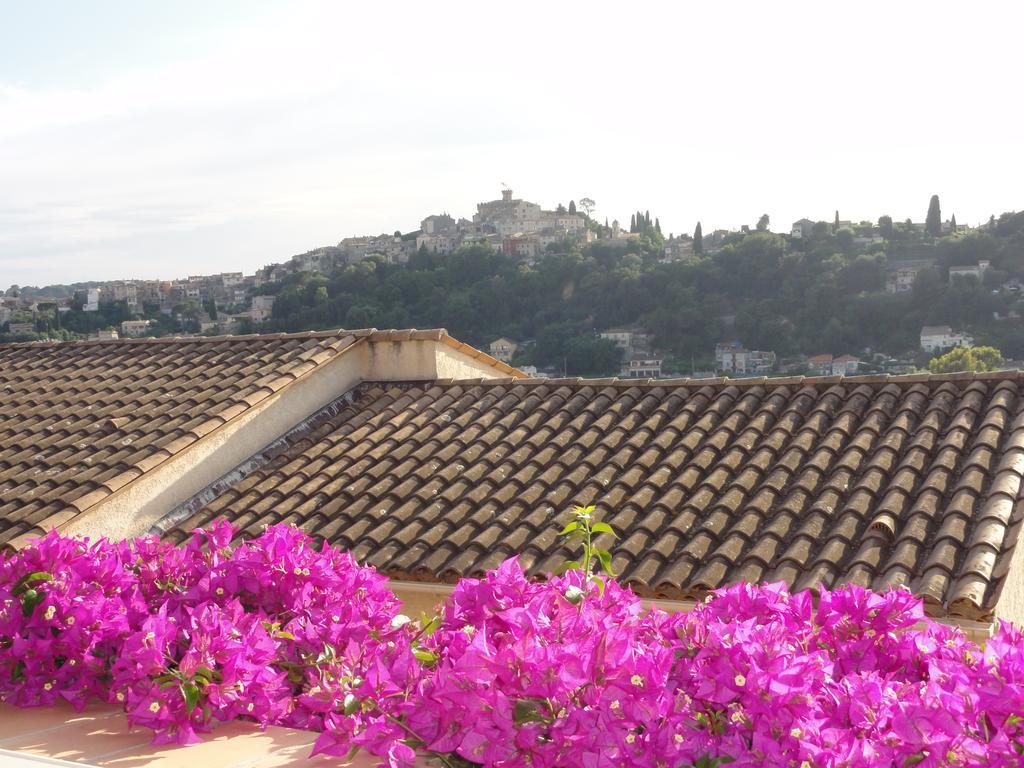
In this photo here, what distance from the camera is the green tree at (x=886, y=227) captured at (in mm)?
95250

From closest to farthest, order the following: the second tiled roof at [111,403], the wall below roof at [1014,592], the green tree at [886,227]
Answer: the wall below roof at [1014,592], the second tiled roof at [111,403], the green tree at [886,227]

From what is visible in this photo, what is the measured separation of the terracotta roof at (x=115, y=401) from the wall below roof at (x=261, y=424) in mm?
86

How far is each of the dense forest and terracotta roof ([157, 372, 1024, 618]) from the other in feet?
169

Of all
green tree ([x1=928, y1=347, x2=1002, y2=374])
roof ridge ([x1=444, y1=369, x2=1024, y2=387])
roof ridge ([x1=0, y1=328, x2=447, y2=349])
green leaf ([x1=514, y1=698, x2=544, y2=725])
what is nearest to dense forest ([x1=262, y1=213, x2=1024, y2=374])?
green tree ([x1=928, y1=347, x2=1002, y2=374])

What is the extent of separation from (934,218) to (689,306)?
37630 mm

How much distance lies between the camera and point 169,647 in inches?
106

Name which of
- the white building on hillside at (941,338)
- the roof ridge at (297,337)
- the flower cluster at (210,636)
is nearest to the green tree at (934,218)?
the white building on hillside at (941,338)

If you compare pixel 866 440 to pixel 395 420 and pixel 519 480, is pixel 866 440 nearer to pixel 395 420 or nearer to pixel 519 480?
pixel 519 480

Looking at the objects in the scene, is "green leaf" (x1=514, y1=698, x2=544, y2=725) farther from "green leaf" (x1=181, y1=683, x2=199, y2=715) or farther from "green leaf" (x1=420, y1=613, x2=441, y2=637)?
"green leaf" (x1=181, y1=683, x2=199, y2=715)

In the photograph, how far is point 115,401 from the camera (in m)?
9.34

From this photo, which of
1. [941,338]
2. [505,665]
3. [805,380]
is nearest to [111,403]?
[805,380]

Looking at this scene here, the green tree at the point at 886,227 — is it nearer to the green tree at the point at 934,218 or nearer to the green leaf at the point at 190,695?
the green tree at the point at 934,218

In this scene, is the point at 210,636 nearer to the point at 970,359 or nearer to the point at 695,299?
the point at 970,359

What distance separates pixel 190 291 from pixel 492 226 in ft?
174
